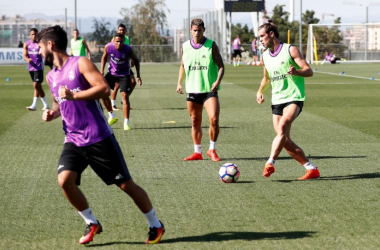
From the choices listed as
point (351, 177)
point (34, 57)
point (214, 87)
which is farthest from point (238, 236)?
point (34, 57)

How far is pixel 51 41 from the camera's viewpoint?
6109mm

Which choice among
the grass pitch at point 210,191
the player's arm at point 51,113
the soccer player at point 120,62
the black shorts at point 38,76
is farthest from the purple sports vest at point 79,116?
the black shorts at point 38,76

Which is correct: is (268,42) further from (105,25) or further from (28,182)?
(105,25)

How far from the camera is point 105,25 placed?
63.9m

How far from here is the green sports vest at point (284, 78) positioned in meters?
9.22

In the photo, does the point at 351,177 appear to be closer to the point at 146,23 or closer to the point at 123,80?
the point at 123,80

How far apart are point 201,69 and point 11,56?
152ft

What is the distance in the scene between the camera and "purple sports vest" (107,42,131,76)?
15359 millimetres

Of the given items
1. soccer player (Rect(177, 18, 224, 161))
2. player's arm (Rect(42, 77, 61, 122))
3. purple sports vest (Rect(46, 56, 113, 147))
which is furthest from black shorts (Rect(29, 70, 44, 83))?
purple sports vest (Rect(46, 56, 113, 147))

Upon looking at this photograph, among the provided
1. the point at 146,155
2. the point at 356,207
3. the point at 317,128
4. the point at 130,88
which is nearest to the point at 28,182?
the point at 146,155

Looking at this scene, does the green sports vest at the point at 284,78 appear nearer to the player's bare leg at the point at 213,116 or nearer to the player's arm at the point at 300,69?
the player's arm at the point at 300,69

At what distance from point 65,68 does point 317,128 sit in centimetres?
964

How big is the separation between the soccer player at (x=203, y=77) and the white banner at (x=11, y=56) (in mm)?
45439

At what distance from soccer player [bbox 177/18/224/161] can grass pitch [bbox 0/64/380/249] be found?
1.76 ft
